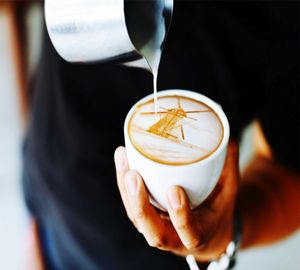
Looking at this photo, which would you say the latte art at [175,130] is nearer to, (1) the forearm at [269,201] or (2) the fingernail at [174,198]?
(2) the fingernail at [174,198]

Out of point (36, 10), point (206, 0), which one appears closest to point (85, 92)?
point (206, 0)

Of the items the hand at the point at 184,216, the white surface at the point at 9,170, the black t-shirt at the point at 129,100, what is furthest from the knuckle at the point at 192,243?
the white surface at the point at 9,170

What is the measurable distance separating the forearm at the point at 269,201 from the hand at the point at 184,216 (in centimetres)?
12

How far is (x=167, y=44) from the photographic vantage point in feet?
1.79

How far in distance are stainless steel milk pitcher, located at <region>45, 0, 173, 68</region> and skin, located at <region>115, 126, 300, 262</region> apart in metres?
0.10

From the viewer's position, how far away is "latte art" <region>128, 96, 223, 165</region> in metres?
0.33

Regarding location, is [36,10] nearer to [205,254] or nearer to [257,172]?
[257,172]

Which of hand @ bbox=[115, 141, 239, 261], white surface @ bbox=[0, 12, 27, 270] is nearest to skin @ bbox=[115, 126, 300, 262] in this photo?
hand @ bbox=[115, 141, 239, 261]

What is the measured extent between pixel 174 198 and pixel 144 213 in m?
0.03

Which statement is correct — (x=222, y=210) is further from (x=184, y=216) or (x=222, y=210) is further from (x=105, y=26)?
Result: (x=105, y=26)

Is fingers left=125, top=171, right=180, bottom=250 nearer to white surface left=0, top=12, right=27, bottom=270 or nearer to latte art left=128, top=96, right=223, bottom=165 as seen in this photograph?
latte art left=128, top=96, right=223, bottom=165

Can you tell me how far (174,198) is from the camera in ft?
1.08

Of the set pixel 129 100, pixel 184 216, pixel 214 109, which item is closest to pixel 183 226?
pixel 184 216

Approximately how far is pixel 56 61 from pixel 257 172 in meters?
0.35
